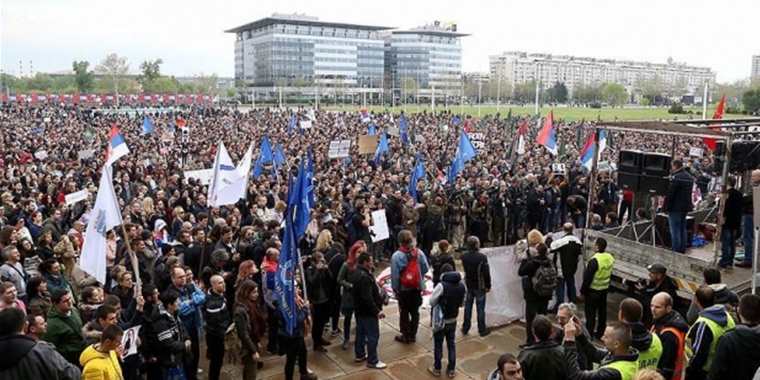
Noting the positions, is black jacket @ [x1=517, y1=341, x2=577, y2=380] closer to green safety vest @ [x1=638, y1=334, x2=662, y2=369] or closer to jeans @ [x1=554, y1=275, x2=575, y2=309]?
green safety vest @ [x1=638, y1=334, x2=662, y2=369]

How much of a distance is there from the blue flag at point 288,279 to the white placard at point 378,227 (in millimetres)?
4949

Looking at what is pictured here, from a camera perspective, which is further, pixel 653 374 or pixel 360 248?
pixel 360 248

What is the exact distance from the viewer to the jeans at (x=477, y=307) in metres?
8.74

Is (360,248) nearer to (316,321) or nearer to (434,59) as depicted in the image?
(316,321)

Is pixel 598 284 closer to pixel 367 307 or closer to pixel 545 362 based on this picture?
pixel 367 307

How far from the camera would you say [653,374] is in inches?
144

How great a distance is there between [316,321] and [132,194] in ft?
32.6

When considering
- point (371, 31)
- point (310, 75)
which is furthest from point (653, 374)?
point (371, 31)

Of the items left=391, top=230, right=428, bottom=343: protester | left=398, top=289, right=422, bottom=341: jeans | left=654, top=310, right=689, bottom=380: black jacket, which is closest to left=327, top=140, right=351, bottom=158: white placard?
left=398, top=289, right=422, bottom=341: jeans

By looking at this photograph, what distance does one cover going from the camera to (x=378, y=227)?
1212cm

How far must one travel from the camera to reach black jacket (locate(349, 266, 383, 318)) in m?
7.57

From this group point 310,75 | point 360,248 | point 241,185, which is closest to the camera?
point 360,248

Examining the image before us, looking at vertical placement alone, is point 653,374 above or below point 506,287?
above

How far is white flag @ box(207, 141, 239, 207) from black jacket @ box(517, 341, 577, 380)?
6.70 metres
